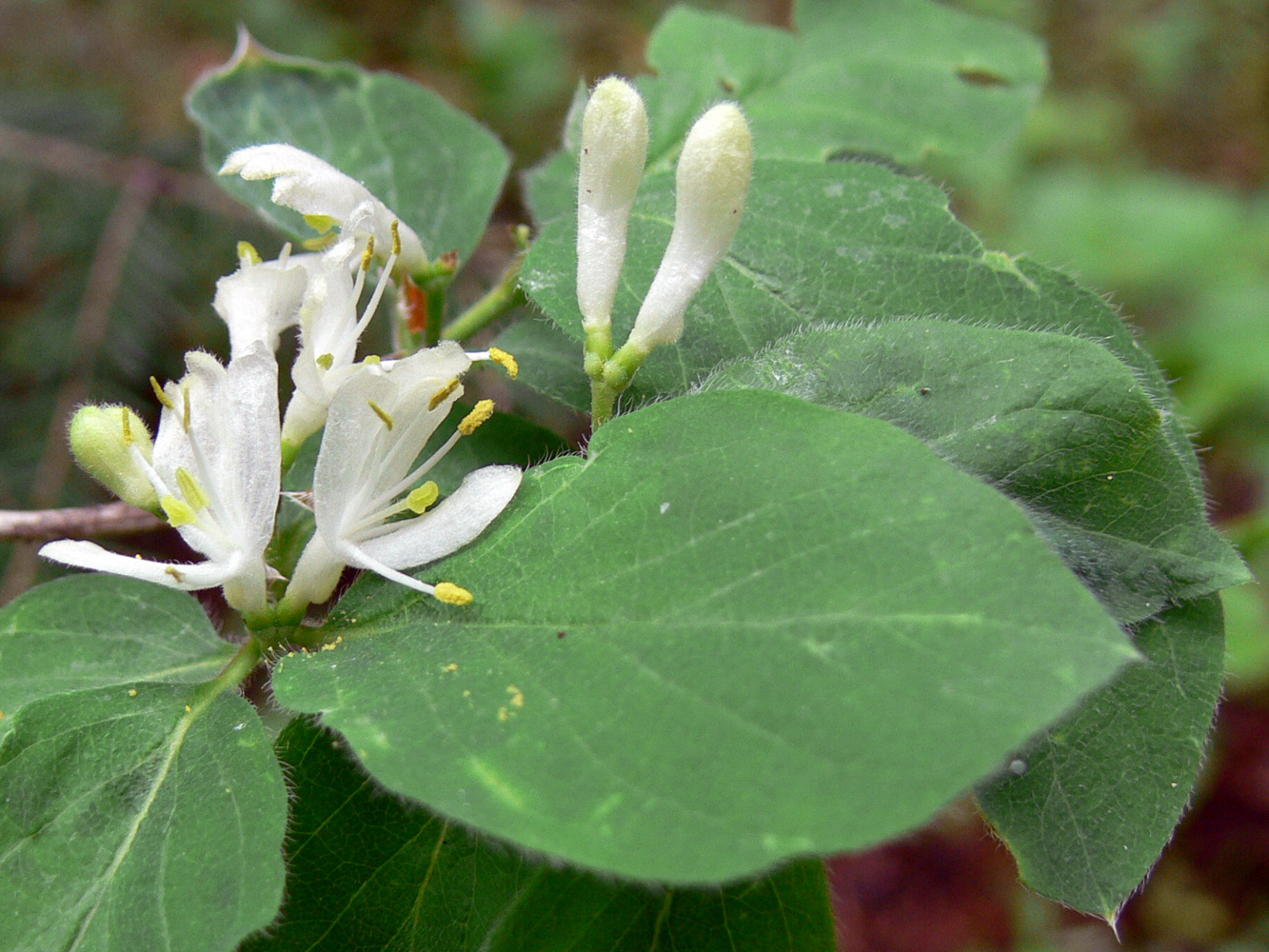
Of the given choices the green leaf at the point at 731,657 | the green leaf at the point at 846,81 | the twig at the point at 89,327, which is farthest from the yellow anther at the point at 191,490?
the twig at the point at 89,327

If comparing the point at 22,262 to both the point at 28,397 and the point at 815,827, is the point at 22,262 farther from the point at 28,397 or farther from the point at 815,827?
the point at 815,827

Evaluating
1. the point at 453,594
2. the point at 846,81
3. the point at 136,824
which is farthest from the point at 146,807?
the point at 846,81

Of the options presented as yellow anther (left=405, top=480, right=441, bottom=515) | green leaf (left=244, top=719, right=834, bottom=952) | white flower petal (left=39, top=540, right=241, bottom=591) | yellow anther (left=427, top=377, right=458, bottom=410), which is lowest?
green leaf (left=244, top=719, right=834, bottom=952)

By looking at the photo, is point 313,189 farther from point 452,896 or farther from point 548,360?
point 452,896

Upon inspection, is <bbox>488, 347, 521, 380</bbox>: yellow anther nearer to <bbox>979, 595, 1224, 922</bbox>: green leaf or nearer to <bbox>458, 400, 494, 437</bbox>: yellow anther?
<bbox>458, 400, 494, 437</bbox>: yellow anther

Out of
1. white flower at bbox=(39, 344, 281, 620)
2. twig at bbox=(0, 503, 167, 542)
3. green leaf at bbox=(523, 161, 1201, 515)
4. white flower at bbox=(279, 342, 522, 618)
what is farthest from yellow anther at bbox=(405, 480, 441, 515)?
twig at bbox=(0, 503, 167, 542)

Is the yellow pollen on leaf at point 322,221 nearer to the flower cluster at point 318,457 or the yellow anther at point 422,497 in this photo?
the flower cluster at point 318,457
